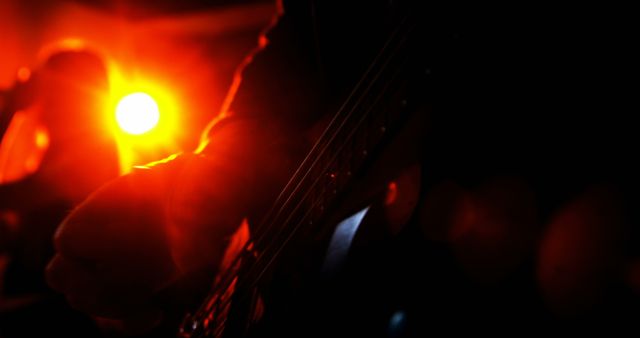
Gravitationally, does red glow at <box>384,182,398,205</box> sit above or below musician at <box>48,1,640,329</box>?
below

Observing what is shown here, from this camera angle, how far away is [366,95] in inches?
23.6

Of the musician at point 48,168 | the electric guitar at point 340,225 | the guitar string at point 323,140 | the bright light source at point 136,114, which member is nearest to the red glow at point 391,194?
the electric guitar at point 340,225

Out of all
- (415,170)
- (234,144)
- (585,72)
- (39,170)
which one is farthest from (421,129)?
(39,170)

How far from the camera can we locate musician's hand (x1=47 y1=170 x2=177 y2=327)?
0.68 metres

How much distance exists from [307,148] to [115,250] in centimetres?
35

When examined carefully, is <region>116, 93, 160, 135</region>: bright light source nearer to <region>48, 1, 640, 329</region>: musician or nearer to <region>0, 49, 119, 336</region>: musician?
<region>0, 49, 119, 336</region>: musician

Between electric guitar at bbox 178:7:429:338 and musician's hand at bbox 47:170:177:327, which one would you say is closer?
electric guitar at bbox 178:7:429:338

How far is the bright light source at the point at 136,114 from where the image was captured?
8.59 ft

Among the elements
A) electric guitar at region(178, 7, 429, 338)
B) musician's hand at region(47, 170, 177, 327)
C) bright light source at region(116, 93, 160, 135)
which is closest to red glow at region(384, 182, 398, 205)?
electric guitar at region(178, 7, 429, 338)

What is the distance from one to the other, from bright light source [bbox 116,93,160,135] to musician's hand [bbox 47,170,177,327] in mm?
2022

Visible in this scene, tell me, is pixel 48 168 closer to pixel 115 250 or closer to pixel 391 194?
pixel 115 250

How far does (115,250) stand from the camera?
2.28ft

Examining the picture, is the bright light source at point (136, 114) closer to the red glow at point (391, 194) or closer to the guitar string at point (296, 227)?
the guitar string at point (296, 227)

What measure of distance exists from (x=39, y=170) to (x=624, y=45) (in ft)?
8.47
